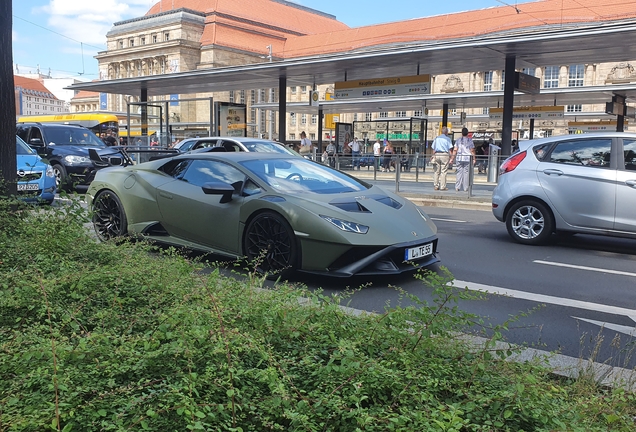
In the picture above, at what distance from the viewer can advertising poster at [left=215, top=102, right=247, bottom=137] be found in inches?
930

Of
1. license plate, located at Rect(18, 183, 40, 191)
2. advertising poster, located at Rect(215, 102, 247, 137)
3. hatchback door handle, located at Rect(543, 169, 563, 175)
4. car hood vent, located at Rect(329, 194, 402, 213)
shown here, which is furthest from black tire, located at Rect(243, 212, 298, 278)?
advertising poster, located at Rect(215, 102, 247, 137)

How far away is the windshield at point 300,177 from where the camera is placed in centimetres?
696

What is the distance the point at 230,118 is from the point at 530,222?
16470 millimetres

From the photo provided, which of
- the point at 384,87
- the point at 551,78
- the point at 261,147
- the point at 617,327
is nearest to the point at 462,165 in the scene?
the point at 384,87

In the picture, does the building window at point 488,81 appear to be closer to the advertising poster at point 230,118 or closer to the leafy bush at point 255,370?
the advertising poster at point 230,118

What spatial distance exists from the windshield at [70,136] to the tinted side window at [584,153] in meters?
14.1

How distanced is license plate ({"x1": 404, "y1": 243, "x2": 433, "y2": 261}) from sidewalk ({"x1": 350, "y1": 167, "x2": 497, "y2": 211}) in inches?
347

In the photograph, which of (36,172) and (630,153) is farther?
(36,172)

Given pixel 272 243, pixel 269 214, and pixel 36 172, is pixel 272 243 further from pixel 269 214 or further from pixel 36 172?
pixel 36 172

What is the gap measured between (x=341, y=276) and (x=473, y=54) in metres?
13.7

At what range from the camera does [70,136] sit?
739 inches

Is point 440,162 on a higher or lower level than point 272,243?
higher

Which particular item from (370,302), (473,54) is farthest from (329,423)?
(473,54)

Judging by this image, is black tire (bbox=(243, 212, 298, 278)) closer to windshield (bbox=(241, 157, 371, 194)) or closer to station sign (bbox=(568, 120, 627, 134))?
windshield (bbox=(241, 157, 371, 194))
